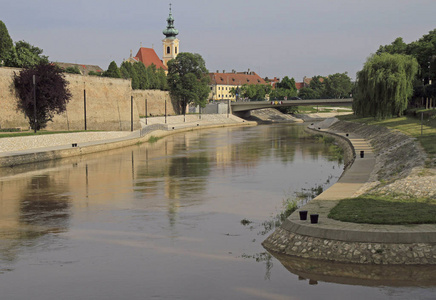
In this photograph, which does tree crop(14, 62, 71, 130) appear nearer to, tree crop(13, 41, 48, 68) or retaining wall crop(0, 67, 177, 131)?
retaining wall crop(0, 67, 177, 131)

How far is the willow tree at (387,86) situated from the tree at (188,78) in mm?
46531

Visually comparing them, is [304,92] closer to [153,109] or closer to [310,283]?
[153,109]

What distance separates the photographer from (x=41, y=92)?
52.2 metres

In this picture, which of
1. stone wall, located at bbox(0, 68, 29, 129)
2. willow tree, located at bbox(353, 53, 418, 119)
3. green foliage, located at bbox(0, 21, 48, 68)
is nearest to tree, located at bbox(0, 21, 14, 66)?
green foliage, located at bbox(0, 21, 48, 68)

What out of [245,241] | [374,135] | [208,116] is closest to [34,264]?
[245,241]

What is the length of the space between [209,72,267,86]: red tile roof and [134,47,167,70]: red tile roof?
20218 mm

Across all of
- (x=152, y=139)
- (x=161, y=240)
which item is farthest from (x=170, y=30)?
(x=161, y=240)

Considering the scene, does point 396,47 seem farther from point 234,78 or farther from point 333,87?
point 234,78

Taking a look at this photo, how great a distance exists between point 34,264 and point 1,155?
23046mm

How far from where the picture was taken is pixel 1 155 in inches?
1401

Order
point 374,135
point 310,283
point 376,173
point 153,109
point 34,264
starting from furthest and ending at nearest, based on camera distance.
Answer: point 153,109 < point 374,135 < point 376,173 < point 34,264 < point 310,283

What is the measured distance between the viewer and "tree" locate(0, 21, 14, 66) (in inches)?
2504

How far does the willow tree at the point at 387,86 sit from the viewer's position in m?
52.8

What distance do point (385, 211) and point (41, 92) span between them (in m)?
42.7
